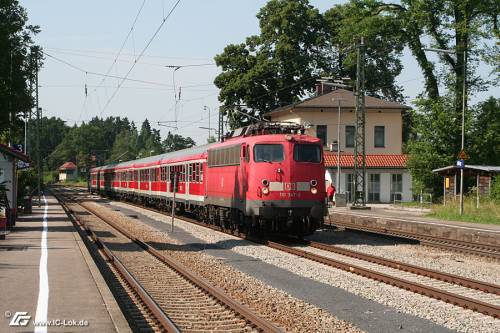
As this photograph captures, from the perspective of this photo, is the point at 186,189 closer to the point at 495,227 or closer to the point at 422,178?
the point at 495,227

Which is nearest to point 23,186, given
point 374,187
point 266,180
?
point 266,180

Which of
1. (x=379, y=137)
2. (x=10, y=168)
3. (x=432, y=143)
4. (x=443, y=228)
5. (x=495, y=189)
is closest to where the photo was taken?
(x=443, y=228)

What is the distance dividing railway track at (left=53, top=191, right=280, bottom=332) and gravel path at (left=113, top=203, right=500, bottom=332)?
2.33 m

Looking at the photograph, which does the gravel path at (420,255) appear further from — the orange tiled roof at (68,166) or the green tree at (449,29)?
the orange tiled roof at (68,166)

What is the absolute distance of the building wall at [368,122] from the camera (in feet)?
188

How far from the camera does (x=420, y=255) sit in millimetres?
17453

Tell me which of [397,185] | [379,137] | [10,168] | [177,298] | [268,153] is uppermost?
[379,137]

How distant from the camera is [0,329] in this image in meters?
7.58

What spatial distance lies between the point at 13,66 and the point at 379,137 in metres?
35.7

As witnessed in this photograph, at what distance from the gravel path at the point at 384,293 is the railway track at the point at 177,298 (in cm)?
233

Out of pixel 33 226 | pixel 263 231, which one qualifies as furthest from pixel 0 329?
pixel 33 226

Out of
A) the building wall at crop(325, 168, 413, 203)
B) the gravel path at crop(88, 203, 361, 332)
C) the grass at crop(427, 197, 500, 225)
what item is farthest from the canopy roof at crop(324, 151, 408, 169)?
the gravel path at crop(88, 203, 361, 332)

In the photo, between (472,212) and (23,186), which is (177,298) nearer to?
(472,212)

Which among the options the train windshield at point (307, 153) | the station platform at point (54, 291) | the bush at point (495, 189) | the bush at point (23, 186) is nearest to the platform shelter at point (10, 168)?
the bush at point (23, 186)
